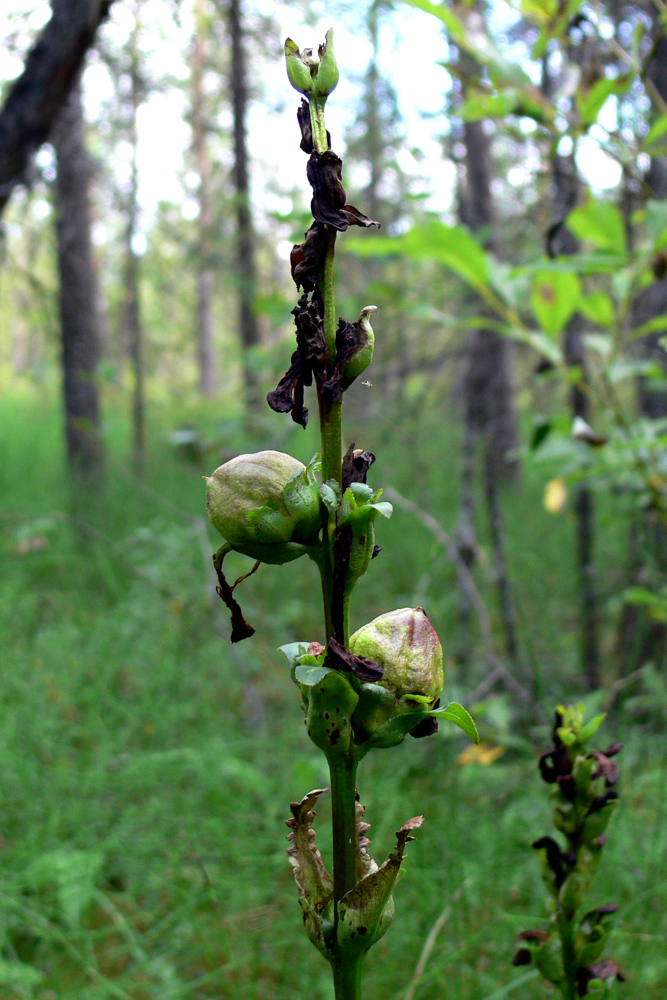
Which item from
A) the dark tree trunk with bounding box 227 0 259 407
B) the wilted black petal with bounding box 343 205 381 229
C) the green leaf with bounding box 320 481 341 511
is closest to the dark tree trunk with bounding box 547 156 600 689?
the wilted black petal with bounding box 343 205 381 229

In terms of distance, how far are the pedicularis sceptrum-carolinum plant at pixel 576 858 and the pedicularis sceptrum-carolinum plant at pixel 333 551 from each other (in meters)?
0.29

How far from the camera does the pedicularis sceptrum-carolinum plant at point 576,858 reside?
0.87m

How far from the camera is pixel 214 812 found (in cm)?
222

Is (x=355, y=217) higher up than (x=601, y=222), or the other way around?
(x=601, y=222)

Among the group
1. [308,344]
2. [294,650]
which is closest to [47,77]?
[308,344]

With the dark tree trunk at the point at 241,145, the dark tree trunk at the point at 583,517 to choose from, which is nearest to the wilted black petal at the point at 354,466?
the dark tree trunk at the point at 583,517

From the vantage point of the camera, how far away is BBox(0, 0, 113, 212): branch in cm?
325

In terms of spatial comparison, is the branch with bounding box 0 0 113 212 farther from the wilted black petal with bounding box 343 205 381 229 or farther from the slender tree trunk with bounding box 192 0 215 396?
the slender tree trunk with bounding box 192 0 215 396

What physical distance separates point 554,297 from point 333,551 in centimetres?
135

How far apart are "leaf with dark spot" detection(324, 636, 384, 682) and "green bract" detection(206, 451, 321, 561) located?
0.35 ft

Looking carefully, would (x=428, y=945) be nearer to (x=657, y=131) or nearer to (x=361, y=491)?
(x=361, y=491)

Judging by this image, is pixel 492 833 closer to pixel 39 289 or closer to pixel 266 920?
pixel 266 920

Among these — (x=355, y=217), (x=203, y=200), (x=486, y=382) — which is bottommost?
(x=355, y=217)

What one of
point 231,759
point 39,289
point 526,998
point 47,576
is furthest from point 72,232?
point 526,998
